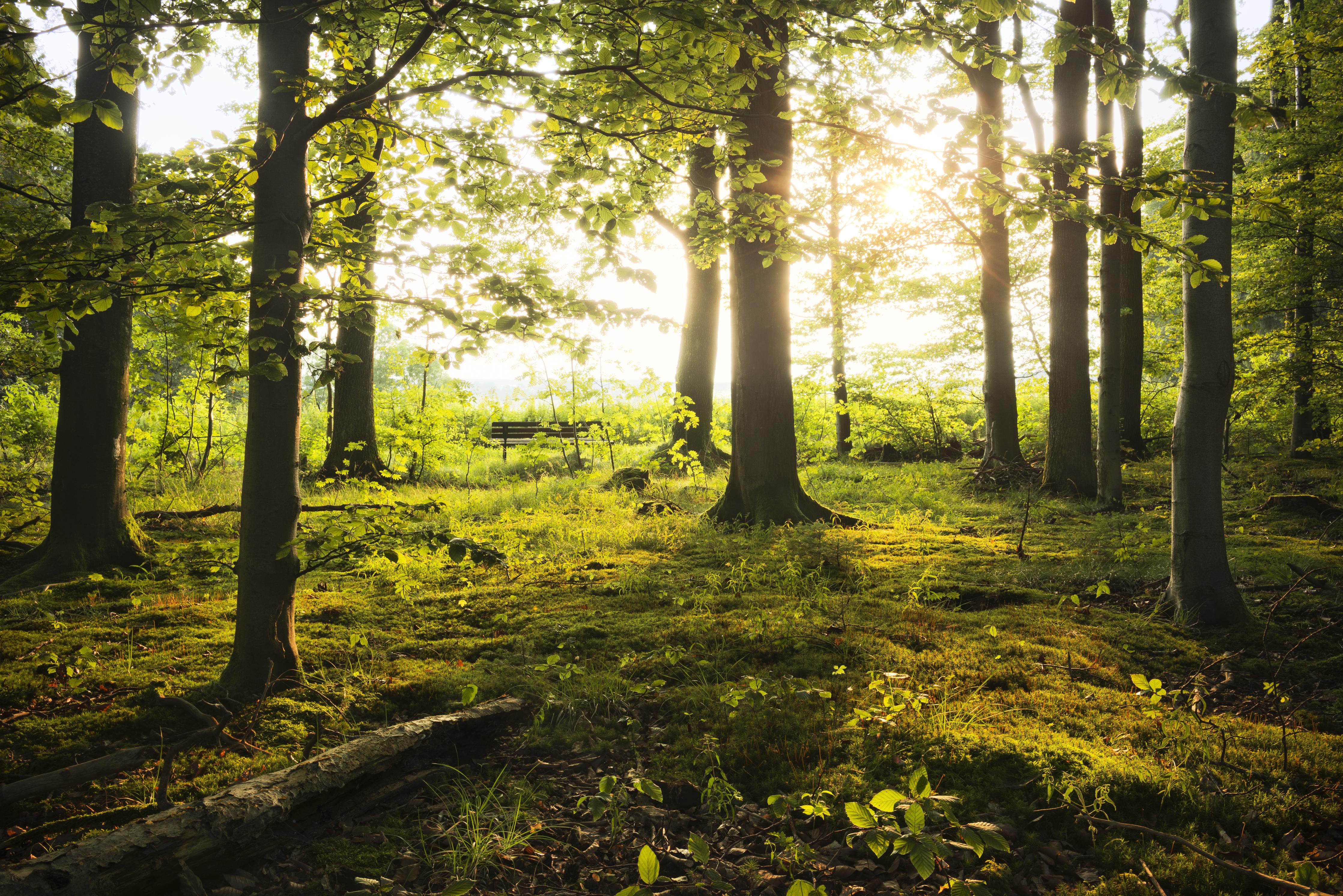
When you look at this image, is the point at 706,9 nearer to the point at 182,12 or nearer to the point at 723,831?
the point at 182,12

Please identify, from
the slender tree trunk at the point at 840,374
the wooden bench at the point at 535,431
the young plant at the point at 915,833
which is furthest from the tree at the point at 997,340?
the young plant at the point at 915,833

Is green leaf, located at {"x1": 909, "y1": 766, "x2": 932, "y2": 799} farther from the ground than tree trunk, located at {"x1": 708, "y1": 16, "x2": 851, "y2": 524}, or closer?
closer

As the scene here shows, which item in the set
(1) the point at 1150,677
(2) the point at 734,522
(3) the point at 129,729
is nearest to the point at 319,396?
(2) the point at 734,522

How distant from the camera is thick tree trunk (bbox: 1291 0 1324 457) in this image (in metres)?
9.07

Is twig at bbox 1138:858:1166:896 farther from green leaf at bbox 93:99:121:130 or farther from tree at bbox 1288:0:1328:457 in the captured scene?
tree at bbox 1288:0:1328:457

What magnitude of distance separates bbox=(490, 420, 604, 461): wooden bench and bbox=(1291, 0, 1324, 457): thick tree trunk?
33.3 feet

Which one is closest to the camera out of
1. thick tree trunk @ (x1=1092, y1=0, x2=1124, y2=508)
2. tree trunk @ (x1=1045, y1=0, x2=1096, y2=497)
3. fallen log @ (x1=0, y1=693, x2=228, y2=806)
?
fallen log @ (x1=0, y1=693, x2=228, y2=806)

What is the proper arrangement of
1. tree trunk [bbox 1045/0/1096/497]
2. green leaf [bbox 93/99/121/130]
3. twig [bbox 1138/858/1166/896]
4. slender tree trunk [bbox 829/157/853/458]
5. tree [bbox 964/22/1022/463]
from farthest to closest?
slender tree trunk [bbox 829/157/853/458], tree [bbox 964/22/1022/463], tree trunk [bbox 1045/0/1096/497], green leaf [bbox 93/99/121/130], twig [bbox 1138/858/1166/896]

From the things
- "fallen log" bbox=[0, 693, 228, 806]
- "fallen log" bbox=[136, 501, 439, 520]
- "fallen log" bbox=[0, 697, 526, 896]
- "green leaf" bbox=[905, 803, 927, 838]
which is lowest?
"fallen log" bbox=[0, 697, 526, 896]

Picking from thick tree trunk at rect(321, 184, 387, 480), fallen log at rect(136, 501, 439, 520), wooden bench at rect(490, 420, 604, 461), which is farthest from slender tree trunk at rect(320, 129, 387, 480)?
fallen log at rect(136, 501, 439, 520)

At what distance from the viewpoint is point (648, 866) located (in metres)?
1.55

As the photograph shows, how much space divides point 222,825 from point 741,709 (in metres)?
1.99

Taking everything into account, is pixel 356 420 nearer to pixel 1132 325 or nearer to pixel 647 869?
pixel 647 869

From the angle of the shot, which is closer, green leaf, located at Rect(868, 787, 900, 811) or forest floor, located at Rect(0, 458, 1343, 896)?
green leaf, located at Rect(868, 787, 900, 811)
